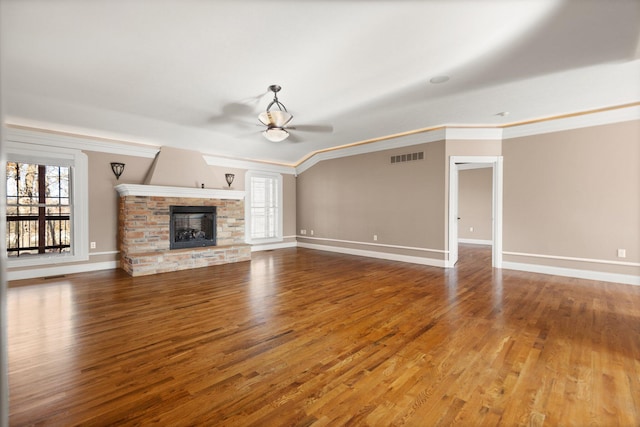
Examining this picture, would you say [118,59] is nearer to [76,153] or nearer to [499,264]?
[76,153]

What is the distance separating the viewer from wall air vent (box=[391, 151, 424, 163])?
19.9 ft

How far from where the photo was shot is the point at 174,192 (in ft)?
19.4

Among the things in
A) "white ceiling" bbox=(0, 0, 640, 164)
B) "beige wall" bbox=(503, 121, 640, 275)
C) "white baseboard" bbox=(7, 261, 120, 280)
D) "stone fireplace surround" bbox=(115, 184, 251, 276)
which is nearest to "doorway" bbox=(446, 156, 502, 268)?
"beige wall" bbox=(503, 121, 640, 275)

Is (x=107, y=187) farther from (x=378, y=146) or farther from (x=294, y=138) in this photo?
(x=378, y=146)

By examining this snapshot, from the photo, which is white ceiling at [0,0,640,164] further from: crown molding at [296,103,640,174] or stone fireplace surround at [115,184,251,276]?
stone fireplace surround at [115,184,251,276]

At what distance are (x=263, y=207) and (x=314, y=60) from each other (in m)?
5.54

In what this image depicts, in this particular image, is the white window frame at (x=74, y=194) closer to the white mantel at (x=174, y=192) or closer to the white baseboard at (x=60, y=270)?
the white baseboard at (x=60, y=270)

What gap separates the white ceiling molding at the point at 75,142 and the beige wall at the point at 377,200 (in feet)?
13.8

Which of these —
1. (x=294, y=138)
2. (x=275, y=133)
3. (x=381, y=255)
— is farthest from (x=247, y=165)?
(x=381, y=255)

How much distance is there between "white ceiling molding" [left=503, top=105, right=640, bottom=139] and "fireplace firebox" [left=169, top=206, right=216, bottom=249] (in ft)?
21.1

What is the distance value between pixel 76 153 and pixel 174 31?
4.28 m

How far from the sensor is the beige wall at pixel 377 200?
233 inches

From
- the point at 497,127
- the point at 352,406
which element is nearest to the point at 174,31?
the point at 352,406

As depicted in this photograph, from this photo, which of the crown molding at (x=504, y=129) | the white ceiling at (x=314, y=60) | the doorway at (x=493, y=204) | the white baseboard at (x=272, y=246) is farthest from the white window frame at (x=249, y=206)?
the doorway at (x=493, y=204)
